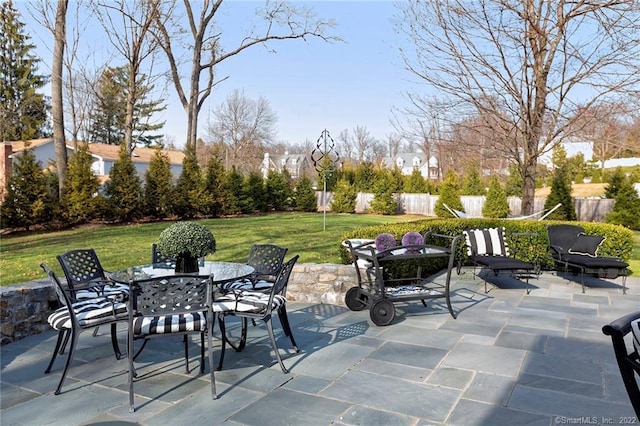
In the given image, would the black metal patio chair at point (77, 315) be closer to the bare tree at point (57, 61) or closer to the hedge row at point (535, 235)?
the hedge row at point (535, 235)

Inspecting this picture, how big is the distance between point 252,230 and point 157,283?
9.60m

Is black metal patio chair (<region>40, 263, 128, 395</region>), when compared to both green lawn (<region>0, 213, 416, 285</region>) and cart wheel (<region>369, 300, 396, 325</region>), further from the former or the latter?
green lawn (<region>0, 213, 416, 285</region>)

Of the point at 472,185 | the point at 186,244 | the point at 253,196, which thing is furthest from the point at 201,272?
the point at 472,185

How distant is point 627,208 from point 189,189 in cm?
1515

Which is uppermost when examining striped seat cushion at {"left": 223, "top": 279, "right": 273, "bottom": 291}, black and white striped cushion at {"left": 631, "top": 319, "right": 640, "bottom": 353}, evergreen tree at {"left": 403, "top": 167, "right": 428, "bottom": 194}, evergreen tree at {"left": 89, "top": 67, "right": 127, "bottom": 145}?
evergreen tree at {"left": 89, "top": 67, "right": 127, "bottom": 145}

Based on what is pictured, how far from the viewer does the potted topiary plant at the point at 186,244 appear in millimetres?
3273

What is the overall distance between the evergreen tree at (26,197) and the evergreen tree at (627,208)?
17848 millimetres

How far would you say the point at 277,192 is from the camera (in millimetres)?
20109

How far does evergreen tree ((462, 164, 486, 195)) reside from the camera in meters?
20.7

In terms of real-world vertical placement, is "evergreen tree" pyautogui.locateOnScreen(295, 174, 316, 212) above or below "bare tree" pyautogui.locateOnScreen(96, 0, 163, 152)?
below

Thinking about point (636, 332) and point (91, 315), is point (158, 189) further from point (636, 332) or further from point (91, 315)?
point (636, 332)

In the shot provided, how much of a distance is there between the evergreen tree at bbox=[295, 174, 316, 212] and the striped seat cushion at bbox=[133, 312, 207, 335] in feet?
58.6

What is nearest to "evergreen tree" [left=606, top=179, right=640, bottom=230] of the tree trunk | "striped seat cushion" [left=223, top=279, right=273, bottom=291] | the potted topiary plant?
"striped seat cushion" [left=223, top=279, right=273, bottom=291]

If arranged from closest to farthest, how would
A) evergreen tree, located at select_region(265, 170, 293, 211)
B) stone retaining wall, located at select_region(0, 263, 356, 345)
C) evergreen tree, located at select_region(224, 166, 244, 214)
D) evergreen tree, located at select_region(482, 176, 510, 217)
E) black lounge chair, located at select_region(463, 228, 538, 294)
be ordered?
stone retaining wall, located at select_region(0, 263, 356, 345) → black lounge chair, located at select_region(463, 228, 538, 294) → evergreen tree, located at select_region(224, 166, 244, 214) → evergreen tree, located at select_region(482, 176, 510, 217) → evergreen tree, located at select_region(265, 170, 293, 211)
